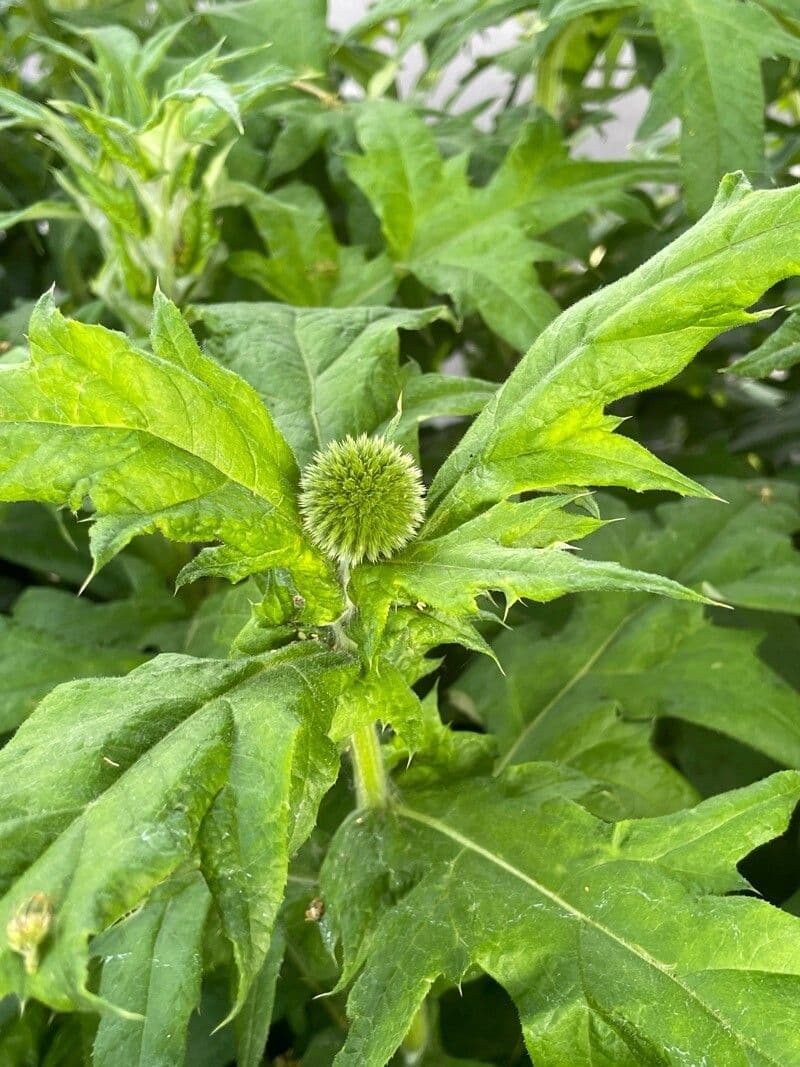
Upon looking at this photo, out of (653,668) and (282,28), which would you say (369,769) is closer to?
(653,668)

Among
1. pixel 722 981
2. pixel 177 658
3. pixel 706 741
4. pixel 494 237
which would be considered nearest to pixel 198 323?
pixel 494 237

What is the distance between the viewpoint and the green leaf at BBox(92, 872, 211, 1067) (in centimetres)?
58

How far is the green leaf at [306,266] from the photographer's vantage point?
1.01m

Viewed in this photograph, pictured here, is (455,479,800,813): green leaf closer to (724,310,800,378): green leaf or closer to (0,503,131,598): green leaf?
(724,310,800,378): green leaf

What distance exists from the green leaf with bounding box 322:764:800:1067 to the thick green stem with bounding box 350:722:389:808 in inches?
0.5

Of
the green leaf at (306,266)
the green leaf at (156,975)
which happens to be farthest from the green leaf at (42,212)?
the green leaf at (156,975)

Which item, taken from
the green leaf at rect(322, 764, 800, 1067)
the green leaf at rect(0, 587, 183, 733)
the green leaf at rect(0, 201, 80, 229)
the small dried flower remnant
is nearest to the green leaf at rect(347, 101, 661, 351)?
the green leaf at rect(0, 201, 80, 229)

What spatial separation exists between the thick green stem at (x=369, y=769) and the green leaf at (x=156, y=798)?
0.32 ft

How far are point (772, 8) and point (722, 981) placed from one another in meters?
0.79

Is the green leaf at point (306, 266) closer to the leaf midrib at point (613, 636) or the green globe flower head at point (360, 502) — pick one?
the leaf midrib at point (613, 636)

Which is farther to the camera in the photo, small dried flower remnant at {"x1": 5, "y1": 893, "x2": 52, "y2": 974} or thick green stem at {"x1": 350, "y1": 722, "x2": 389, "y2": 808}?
thick green stem at {"x1": 350, "y1": 722, "x2": 389, "y2": 808}

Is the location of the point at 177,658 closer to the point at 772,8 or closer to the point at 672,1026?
the point at 672,1026

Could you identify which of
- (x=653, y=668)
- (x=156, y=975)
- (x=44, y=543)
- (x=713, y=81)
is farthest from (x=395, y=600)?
(x=44, y=543)

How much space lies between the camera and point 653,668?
872 millimetres
